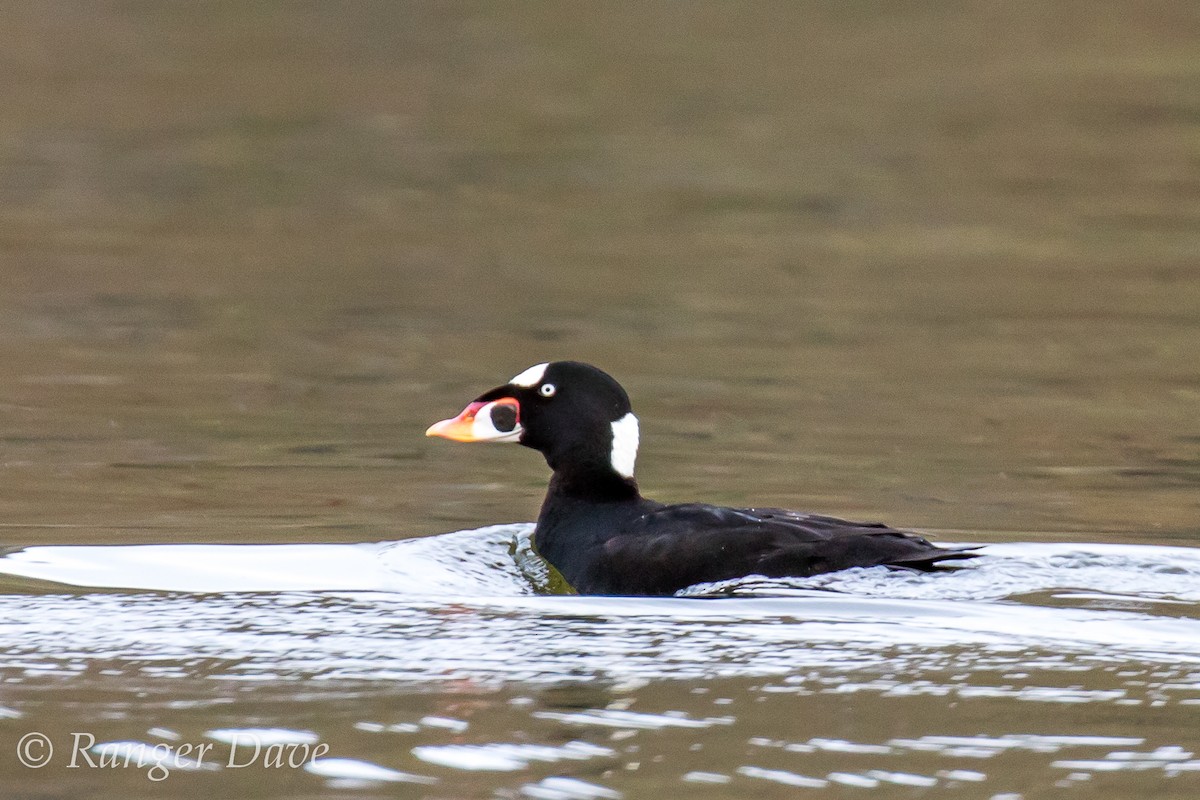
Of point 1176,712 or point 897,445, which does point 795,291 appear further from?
point 1176,712

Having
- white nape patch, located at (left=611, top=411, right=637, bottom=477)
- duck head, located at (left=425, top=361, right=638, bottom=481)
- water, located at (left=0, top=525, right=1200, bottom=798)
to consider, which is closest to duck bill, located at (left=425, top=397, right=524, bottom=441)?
duck head, located at (left=425, top=361, right=638, bottom=481)

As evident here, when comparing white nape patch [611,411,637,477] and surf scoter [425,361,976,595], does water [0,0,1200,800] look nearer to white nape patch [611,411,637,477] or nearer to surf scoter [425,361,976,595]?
surf scoter [425,361,976,595]

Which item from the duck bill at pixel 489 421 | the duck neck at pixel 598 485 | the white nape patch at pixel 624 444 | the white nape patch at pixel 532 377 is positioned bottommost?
the duck neck at pixel 598 485

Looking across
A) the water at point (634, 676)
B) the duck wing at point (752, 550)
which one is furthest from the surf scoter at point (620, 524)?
the water at point (634, 676)

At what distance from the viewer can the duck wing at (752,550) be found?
8141 millimetres

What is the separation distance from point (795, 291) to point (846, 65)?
46.8 ft

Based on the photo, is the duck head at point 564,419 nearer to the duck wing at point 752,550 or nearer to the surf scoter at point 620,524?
the surf scoter at point 620,524

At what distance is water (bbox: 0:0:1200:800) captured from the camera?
6.35 m

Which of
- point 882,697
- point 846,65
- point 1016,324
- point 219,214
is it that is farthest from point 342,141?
point 882,697

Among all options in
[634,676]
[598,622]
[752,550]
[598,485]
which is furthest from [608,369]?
[634,676]

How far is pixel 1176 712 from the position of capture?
643 centimetres

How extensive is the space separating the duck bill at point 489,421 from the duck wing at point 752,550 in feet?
3.97

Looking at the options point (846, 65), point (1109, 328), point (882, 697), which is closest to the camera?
point (882, 697)

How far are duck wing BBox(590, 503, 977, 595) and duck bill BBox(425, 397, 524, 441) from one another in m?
1.21
